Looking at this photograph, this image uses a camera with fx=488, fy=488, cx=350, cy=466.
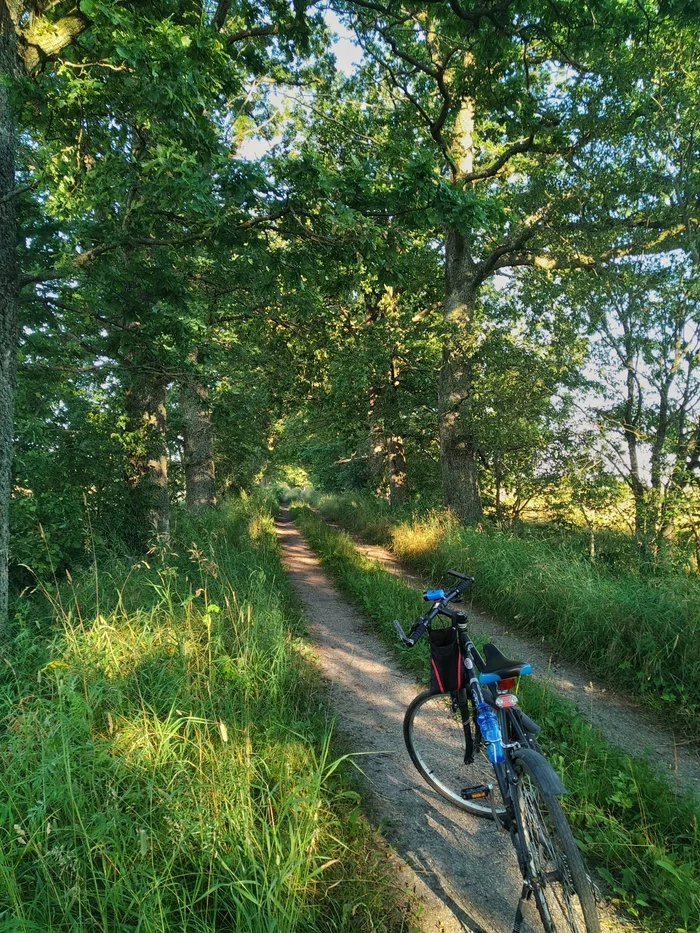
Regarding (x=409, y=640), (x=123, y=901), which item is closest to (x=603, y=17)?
(x=409, y=640)

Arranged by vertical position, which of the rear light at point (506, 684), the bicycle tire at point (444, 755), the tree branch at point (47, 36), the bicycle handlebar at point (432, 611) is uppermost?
the tree branch at point (47, 36)

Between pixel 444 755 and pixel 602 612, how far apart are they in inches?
112

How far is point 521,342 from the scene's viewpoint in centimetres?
998

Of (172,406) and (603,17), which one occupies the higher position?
(603,17)

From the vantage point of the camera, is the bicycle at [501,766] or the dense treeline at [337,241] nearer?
the bicycle at [501,766]

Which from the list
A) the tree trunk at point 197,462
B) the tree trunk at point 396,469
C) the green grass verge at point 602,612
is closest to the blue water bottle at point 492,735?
the green grass verge at point 602,612

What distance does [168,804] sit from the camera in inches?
89.0

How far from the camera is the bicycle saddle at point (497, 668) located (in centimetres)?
256

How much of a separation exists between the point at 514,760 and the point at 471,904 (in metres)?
0.75

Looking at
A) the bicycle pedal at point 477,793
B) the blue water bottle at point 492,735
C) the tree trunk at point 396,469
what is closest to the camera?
the blue water bottle at point 492,735

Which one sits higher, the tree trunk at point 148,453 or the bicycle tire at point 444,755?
the tree trunk at point 148,453

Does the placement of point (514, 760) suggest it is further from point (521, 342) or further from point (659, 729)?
point (521, 342)

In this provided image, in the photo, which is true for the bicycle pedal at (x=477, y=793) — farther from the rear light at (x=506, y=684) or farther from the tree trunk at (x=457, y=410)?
the tree trunk at (x=457, y=410)

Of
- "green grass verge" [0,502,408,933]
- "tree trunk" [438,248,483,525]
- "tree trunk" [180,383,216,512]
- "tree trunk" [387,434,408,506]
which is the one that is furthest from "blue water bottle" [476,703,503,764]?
"tree trunk" [387,434,408,506]
